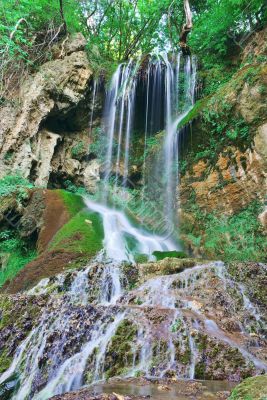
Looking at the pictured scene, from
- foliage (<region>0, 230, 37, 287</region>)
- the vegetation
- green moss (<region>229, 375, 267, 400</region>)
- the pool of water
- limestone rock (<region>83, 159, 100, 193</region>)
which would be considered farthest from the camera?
limestone rock (<region>83, 159, 100, 193</region>)

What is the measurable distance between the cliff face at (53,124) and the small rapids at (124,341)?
26.1 feet

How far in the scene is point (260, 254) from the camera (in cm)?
785

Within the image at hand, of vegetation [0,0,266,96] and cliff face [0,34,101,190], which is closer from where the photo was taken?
vegetation [0,0,266,96]

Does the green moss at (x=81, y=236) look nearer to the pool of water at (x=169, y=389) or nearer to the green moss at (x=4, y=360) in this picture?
the green moss at (x=4, y=360)

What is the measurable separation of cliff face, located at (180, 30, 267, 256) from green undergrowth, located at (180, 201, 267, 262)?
33 millimetres

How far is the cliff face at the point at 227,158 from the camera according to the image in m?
8.66

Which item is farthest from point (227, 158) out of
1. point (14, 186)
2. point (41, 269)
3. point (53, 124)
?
point (53, 124)

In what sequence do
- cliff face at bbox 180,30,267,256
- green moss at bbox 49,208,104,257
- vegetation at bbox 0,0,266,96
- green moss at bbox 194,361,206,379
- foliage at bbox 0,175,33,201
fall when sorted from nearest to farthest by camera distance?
green moss at bbox 194,361,206,379, green moss at bbox 49,208,104,257, cliff face at bbox 180,30,267,256, foliage at bbox 0,175,33,201, vegetation at bbox 0,0,266,96

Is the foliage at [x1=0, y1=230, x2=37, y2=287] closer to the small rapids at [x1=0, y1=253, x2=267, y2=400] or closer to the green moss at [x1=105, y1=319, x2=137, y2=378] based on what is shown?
the small rapids at [x1=0, y1=253, x2=267, y2=400]

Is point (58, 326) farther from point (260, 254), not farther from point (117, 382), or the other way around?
point (260, 254)

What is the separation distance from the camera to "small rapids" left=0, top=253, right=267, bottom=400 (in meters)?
3.33

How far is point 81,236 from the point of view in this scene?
8047mm

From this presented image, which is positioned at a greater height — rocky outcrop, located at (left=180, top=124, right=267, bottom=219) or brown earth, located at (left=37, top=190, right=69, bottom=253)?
rocky outcrop, located at (left=180, top=124, right=267, bottom=219)

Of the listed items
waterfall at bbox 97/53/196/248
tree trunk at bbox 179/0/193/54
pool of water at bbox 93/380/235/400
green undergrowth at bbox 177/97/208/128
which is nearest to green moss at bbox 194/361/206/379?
pool of water at bbox 93/380/235/400
